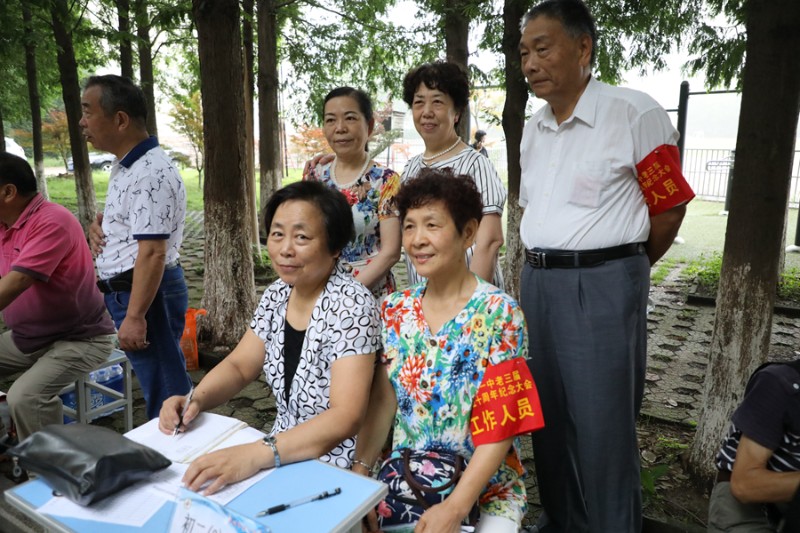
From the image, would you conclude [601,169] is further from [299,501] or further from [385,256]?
[299,501]

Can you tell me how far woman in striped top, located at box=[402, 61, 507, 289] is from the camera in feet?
8.42

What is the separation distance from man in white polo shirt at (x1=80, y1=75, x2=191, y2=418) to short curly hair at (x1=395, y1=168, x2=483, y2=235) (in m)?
1.52

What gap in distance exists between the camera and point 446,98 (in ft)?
8.77

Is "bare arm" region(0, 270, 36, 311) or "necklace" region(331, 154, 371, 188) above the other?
"necklace" region(331, 154, 371, 188)

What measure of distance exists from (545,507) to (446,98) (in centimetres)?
190

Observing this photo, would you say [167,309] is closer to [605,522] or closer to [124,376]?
[124,376]

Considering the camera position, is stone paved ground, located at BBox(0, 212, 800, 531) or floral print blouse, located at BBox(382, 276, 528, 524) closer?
floral print blouse, located at BBox(382, 276, 528, 524)

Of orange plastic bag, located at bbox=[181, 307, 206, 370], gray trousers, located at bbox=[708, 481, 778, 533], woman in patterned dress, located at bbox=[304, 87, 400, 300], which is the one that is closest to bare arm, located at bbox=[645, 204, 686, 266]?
gray trousers, located at bbox=[708, 481, 778, 533]

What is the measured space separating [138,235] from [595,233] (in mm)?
2100

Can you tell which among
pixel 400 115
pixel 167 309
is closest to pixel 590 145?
pixel 167 309

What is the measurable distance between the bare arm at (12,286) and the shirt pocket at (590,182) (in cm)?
267

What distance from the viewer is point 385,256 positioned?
2721 millimetres

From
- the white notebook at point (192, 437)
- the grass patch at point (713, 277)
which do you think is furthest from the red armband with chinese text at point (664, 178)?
the grass patch at point (713, 277)

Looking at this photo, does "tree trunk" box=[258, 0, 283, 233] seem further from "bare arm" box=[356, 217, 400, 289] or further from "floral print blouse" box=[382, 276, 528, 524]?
"floral print blouse" box=[382, 276, 528, 524]
